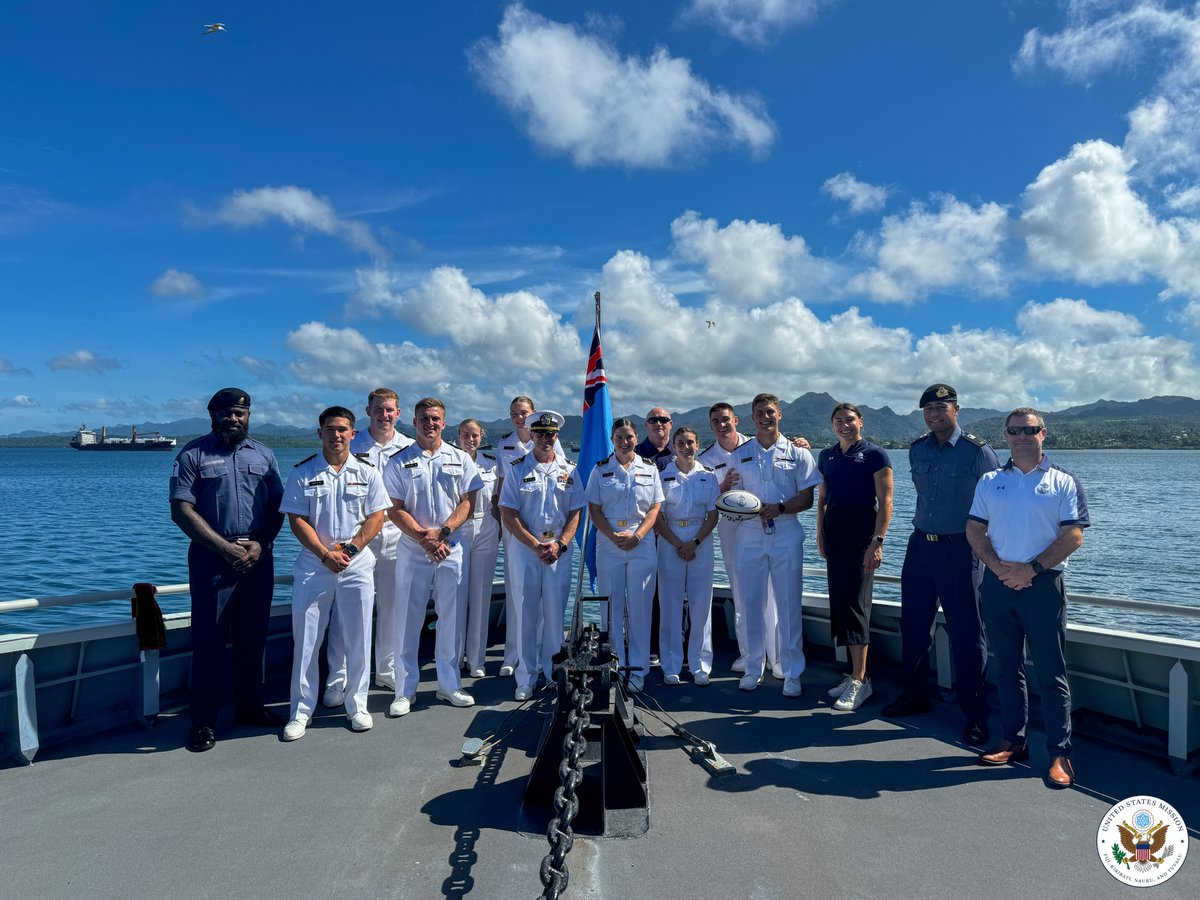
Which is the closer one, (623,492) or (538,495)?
(538,495)

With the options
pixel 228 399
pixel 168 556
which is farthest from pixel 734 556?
pixel 168 556

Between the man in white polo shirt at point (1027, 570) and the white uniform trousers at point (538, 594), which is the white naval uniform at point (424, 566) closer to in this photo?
the white uniform trousers at point (538, 594)

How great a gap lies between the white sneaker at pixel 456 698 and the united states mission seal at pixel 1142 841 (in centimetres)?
342

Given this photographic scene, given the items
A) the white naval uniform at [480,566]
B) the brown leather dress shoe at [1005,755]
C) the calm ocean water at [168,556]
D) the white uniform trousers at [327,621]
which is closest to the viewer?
the brown leather dress shoe at [1005,755]

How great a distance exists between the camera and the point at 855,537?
4.74 m

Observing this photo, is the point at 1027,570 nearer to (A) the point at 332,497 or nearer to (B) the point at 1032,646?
(B) the point at 1032,646

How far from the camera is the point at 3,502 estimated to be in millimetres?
37969

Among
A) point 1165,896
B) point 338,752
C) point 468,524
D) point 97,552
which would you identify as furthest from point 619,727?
point 97,552

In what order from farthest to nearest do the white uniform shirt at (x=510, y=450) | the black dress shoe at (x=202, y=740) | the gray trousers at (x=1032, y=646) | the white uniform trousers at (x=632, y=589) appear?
the white uniform shirt at (x=510, y=450) < the white uniform trousers at (x=632, y=589) < the black dress shoe at (x=202, y=740) < the gray trousers at (x=1032, y=646)

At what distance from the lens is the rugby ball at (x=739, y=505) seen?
194 inches

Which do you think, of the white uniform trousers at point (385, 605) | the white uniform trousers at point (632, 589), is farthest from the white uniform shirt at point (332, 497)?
the white uniform trousers at point (632, 589)

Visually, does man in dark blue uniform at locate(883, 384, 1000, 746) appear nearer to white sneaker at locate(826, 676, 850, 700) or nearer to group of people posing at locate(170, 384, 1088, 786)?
group of people posing at locate(170, 384, 1088, 786)

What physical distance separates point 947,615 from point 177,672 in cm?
484

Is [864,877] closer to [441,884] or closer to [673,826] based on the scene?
[673,826]
